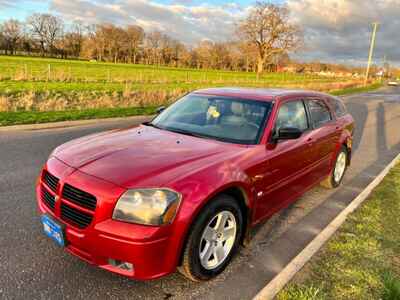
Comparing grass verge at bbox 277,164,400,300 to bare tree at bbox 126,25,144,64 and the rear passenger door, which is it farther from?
bare tree at bbox 126,25,144,64

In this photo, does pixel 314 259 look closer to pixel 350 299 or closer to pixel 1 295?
pixel 350 299

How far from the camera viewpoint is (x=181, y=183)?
2602 millimetres

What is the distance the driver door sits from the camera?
3518 millimetres

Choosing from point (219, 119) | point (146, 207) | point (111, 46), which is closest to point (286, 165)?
point (219, 119)

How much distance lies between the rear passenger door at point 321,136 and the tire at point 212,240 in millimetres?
1871

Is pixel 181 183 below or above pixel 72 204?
above

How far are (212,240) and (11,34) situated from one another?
114268 millimetres

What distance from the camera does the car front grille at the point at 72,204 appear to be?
2.56 meters

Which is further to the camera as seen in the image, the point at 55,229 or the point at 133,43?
the point at 133,43

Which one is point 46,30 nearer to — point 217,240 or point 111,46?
point 111,46

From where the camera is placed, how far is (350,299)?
2.77 metres

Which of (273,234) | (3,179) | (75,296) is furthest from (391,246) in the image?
(3,179)

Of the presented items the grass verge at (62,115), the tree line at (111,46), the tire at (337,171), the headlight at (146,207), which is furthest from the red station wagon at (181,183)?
the tree line at (111,46)

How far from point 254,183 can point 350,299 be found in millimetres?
1256
